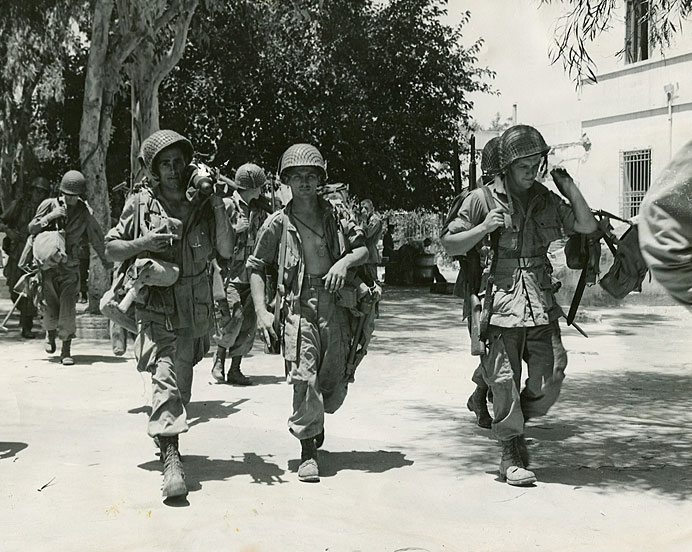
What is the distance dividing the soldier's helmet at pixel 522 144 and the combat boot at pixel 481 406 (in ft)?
6.84

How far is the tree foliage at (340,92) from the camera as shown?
80.0ft

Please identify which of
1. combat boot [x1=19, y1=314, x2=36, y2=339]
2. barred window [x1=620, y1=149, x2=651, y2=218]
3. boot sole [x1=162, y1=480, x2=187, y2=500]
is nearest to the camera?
boot sole [x1=162, y1=480, x2=187, y2=500]

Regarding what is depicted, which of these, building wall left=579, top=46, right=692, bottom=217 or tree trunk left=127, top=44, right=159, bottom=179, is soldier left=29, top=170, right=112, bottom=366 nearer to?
tree trunk left=127, top=44, right=159, bottom=179

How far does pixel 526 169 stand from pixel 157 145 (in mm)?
2241

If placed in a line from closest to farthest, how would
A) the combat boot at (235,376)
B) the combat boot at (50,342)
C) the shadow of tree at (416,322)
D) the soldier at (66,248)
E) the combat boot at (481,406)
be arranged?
the combat boot at (481,406), the combat boot at (235,376), the soldier at (66,248), the combat boot at (50,342), the shadow of tree at (416,322)

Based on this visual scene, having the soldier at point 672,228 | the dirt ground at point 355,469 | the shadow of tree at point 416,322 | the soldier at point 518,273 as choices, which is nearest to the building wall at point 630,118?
the shadow of tree at point 416,322

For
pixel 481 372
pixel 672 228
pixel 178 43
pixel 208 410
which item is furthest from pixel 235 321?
pixel 178 43

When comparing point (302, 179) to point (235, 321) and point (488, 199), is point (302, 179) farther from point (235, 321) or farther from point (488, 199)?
point (235, 321)

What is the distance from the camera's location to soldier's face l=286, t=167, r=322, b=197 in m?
6.22

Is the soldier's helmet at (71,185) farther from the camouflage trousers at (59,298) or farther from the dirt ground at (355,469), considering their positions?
the dirt ground at (355,469)

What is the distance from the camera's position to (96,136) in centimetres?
1511

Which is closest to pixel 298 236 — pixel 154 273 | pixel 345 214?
pixel 345 214

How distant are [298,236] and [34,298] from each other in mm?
6211

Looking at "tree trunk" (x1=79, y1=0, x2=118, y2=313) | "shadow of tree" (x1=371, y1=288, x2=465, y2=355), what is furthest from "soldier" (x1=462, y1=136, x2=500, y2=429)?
"tree trunk" (x1=79, y1=0, x2=118, y2=313)
